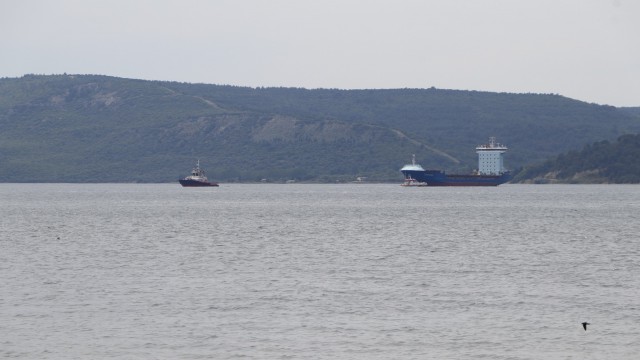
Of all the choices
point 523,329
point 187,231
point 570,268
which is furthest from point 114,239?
point 523,329

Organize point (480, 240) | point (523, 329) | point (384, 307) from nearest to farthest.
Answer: point (523, 329) → point (384, 307) → point (480, 240)

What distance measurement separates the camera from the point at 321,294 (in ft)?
154

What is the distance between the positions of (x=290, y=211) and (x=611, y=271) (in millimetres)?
79753

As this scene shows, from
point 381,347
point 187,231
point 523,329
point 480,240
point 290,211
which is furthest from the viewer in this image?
point 290,211

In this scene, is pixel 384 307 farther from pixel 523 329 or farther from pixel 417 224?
pixel 417 224

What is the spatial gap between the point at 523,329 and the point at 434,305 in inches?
238

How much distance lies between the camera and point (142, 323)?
130 feet

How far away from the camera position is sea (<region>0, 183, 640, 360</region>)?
1410 inches

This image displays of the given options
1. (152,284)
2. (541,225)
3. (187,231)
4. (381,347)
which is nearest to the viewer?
(381,347)

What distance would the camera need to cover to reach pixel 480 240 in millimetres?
78375

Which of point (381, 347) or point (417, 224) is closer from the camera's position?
point (381, 347)

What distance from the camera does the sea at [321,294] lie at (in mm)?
35812

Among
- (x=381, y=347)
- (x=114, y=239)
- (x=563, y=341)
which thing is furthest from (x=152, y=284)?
(x=114, y=239)

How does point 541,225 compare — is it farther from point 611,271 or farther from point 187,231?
point 611,271
